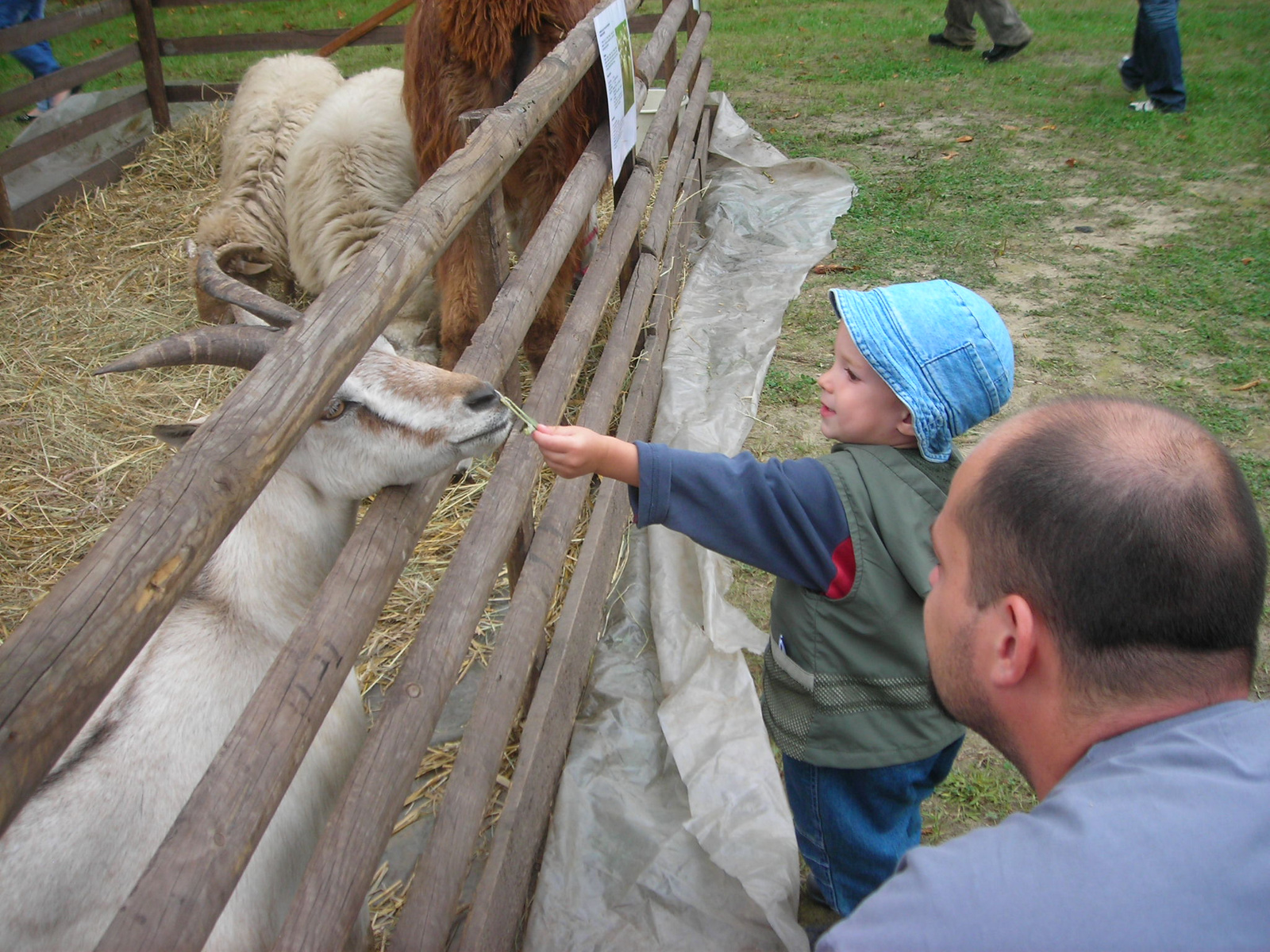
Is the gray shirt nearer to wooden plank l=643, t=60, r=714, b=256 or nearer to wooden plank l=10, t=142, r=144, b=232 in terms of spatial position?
wooden plank l=643, t=60, r=714, b=256

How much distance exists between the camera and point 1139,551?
1.05 metres

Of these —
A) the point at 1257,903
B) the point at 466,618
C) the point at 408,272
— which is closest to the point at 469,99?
the point at 408,272

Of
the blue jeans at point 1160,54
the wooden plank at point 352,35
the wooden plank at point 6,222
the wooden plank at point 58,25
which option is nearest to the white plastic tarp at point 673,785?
the wooden plank at point 6,222

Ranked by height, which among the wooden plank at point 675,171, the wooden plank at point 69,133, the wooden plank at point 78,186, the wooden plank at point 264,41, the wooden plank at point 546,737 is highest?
the wooden plank at point 264,41

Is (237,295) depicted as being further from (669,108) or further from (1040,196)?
(1040,196)

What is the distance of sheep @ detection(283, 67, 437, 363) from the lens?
4848 mm

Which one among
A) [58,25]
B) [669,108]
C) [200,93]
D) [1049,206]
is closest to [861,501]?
[669,108]

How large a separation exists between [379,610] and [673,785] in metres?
1.21

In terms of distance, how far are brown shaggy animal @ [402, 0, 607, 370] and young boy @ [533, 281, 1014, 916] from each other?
2121 mm

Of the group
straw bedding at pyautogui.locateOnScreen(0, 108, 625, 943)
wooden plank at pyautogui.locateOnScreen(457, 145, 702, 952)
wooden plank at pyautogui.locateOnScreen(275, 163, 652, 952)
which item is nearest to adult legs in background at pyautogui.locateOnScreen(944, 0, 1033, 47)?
straw bedding at pyautogui.locateOnScreen(0, 108, 625, 943)

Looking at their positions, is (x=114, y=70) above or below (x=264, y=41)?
below

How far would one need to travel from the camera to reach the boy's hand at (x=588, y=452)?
6.27 ft

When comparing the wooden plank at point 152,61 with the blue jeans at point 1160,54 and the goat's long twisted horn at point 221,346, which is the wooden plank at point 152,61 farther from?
the blue jeans at point 1160,54

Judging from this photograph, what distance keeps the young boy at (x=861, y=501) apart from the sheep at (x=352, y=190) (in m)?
3.04
